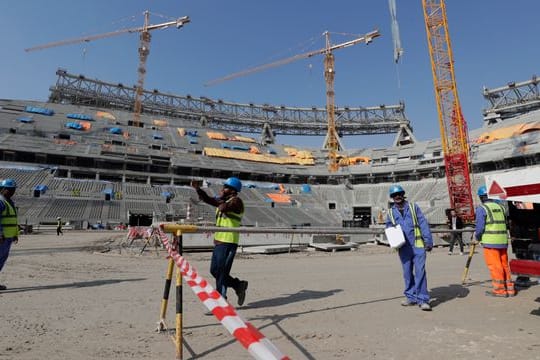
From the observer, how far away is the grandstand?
133 ft

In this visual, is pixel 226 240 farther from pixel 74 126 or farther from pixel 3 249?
pixel 74 126

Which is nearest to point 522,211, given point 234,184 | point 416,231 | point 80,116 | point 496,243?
point 496,243

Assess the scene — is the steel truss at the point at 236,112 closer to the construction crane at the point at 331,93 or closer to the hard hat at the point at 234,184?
the construction crane at the point at 331,93

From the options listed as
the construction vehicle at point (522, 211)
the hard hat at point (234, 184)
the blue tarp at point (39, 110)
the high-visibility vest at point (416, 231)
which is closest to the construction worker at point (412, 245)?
the high-visibility vest at point (416, 231)

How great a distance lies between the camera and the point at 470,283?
679cm

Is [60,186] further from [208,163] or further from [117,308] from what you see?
[117,308]

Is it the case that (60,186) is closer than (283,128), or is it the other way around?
(60,186)

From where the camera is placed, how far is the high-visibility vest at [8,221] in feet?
19.0

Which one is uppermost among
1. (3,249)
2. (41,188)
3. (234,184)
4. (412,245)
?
(41,188)

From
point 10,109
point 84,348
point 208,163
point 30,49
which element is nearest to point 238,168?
point 208,163

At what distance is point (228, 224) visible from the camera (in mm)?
4516

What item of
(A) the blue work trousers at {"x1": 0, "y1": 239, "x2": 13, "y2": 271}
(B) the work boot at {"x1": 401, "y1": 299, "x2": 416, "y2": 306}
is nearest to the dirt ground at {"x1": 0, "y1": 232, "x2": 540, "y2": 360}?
(B) the work boot at {"x1": 401, "y1": 299, "x2": 416, "y2": 306}

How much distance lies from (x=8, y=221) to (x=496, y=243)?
8617 mm

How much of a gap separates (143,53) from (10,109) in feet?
107
